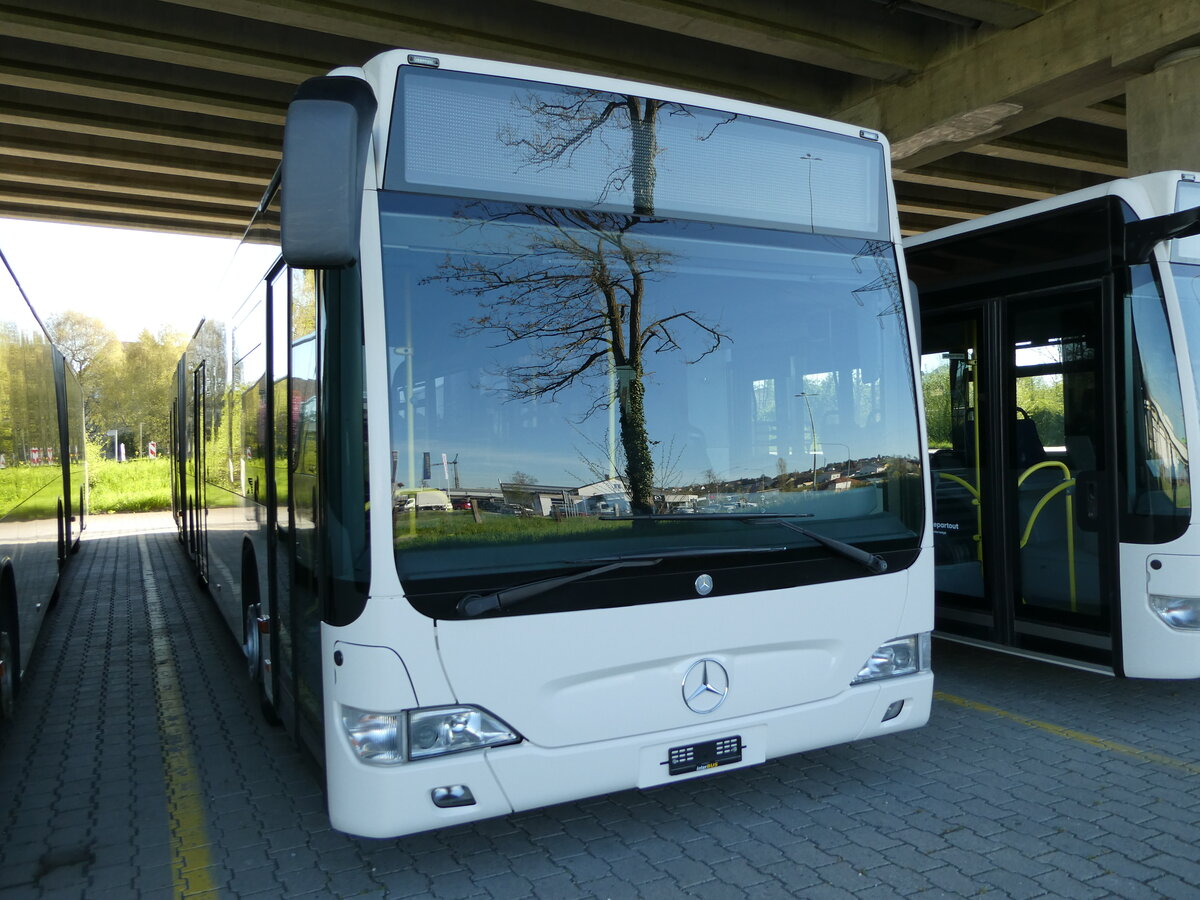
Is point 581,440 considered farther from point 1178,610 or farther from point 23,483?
point 23,483

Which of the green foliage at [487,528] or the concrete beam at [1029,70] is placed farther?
the concrete beam at [1029,70]

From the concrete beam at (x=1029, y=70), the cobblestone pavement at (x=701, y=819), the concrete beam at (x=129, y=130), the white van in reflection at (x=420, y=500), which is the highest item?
the concrete beam at (x=129, y=130)

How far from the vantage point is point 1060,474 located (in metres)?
5.92

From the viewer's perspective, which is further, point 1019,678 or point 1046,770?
point 1019,678

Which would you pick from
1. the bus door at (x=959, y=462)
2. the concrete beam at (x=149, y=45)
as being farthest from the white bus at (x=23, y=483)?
the bus door at (x=959, y=462)

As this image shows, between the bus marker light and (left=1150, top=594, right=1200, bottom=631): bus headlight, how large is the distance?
154 inches

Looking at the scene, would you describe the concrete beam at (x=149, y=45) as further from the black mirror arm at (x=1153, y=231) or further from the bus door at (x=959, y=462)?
the black mirror arm at (x=1153, y=231)

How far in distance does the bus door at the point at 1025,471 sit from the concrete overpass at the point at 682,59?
4701 millimetres

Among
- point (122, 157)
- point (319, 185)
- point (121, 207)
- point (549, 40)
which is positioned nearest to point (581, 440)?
point (319, 185)

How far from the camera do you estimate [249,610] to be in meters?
5.91

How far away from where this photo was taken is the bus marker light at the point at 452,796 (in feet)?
10.7

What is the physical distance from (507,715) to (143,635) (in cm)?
663

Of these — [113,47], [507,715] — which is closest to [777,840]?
[507,715]

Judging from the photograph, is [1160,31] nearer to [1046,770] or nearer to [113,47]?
[1046,770]
